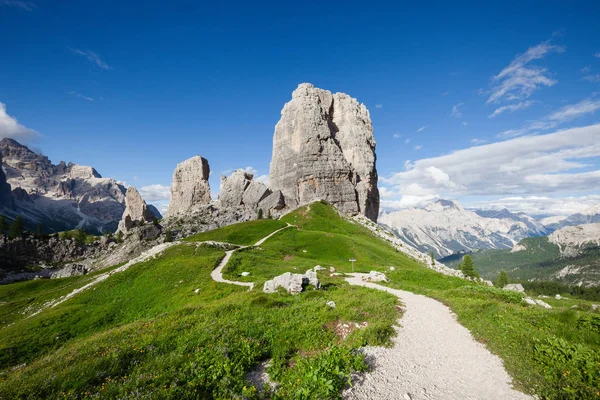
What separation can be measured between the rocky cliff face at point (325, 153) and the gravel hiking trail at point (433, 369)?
11325 centimetres

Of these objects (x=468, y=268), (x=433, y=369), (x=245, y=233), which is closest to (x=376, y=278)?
(x=433, y=369)

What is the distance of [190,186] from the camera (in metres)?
180

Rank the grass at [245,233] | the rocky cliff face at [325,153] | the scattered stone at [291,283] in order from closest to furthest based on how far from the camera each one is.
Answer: the scattered stone at [291,283] → the grass at [245,233] → the rocky cliff face at [325,153]

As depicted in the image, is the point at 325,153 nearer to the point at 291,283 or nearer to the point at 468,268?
the point at 468,268

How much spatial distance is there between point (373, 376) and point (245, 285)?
23419 mm

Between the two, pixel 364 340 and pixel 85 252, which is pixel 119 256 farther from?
pixel 364 340

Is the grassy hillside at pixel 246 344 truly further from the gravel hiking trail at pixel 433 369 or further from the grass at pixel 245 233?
the grass at pixel 245 233

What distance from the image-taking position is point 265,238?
76.0m

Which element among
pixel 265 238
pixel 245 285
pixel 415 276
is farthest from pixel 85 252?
pixel 415 276

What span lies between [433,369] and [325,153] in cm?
12849

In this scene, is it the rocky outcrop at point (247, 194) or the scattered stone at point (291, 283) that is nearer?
the scattered stone at point (291, 283)

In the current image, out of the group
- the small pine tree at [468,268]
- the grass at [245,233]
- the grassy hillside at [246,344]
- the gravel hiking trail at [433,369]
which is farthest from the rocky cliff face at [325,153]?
the gravel hiking trail at [433,369]

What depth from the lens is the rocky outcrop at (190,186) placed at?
176 metres

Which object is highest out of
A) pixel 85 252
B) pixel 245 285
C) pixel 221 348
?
pixel 221 348
